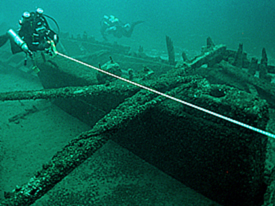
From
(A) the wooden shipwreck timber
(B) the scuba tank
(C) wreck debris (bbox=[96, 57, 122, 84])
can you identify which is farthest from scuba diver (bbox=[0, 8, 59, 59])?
(C) wreck debris (bbox=[96, 57, 122, 84])

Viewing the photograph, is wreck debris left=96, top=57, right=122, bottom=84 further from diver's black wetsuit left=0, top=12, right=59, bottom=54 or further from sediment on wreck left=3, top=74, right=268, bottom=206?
diver's black wetsuit left=0, top=12, right=59, bottom=54

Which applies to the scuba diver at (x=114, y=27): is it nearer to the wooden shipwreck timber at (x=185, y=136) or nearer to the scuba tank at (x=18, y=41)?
the scuba tank at (x=18, y=41)

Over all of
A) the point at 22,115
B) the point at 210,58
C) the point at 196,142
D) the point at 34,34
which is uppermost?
the point at 34,34

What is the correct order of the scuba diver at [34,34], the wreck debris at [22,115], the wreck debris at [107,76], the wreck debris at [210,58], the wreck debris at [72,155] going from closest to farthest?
1. the wreck debris at [72,155]
2. the wreck debris at [107,76]
3. the wreck debris at [210,58]
4. the scuba diver at [34,34]
5. the wreck debris at [22,115]

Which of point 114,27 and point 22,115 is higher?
point 114,27

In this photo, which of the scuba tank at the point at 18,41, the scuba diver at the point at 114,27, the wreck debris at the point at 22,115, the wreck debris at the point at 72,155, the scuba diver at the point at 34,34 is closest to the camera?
the wreck debris at the point at 72,155

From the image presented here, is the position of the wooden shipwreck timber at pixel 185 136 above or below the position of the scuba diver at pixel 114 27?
below

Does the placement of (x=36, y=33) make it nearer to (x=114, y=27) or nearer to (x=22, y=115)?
(x=22, y=115)

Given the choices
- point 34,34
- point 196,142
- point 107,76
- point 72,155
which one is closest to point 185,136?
point 196,142

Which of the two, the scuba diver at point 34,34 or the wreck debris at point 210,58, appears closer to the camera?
the wreck debris at point 210,58

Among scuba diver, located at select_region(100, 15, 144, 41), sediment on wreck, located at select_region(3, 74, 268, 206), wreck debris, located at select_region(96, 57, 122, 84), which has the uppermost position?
scuba diver, located at select_region(100, 15, 144, 41)

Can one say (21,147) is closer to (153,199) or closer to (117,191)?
(117,191)

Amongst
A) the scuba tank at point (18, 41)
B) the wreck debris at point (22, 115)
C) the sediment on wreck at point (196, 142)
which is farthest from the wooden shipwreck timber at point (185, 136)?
the wreck debris at point (22, 115)

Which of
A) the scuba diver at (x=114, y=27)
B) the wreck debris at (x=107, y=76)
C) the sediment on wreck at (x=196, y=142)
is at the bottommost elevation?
the sediment on wreck at (x=196, y=142)
